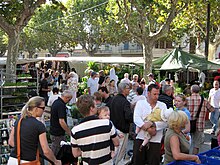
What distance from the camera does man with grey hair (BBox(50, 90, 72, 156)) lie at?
5.38 meters

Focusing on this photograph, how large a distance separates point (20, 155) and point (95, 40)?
37.4 m

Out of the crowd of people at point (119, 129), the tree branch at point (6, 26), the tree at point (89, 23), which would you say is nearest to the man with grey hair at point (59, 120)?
the crowd of people at point (119, 129)

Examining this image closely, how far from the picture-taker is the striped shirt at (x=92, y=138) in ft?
11.6

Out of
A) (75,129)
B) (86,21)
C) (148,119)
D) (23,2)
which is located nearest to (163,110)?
(148,119)

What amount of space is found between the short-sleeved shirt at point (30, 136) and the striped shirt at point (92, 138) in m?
0.44

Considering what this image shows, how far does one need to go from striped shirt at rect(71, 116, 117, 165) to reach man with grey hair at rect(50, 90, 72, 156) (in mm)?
1798

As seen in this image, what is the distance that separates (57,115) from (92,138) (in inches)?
80.2

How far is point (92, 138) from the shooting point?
3.55 metres

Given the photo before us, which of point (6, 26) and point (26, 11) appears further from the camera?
point (26, 11)

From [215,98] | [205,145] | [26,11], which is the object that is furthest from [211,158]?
[26,11]

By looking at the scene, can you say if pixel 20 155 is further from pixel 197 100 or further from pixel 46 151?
pixel 197 100

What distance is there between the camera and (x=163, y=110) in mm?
4648

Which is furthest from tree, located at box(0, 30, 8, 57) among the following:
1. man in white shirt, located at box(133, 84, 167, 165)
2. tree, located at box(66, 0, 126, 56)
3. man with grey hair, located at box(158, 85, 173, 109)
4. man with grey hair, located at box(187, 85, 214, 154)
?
man in white shirt, located at box(133, 84, 167, 165)

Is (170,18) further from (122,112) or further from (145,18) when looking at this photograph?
(122,112)
